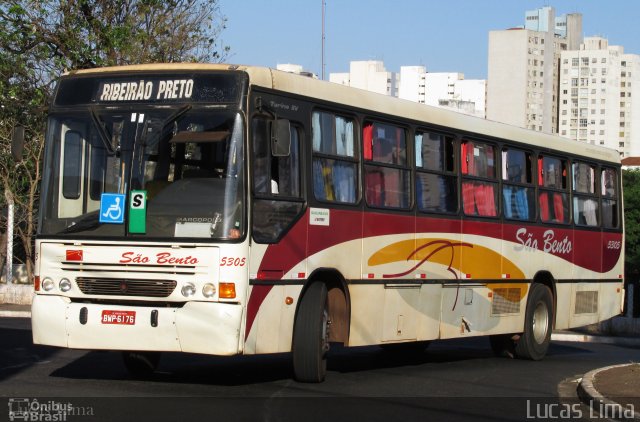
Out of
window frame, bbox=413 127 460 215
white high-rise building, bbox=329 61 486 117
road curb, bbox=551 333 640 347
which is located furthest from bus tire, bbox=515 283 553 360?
white high-rise building, bbox=329 61 486 117

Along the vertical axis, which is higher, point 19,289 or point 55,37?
point 55,37

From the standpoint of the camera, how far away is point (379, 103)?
13523mm

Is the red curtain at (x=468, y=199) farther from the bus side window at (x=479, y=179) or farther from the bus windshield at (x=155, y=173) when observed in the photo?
the bus windshield at (x=155, y=173)

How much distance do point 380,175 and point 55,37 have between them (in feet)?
65.7

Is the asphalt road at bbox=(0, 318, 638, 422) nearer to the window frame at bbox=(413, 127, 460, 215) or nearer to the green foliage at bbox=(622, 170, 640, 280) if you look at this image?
the window frame at bbox=(413, 127, 460, 215)

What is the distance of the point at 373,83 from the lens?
187m

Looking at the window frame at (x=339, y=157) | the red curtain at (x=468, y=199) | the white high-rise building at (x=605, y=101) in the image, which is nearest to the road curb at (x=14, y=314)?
the red curtain at (x=468, y=199)

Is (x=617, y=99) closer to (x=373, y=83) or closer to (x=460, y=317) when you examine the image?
(x=373, y=83)

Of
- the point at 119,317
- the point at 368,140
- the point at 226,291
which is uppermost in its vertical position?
the point at 368,140

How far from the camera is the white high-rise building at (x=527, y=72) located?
158000 millimetres

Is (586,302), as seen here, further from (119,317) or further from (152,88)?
(119,317)

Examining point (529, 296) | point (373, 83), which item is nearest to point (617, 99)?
point (373, 83)

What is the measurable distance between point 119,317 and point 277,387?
192 cm

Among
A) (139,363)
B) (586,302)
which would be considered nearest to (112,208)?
(139,363)
